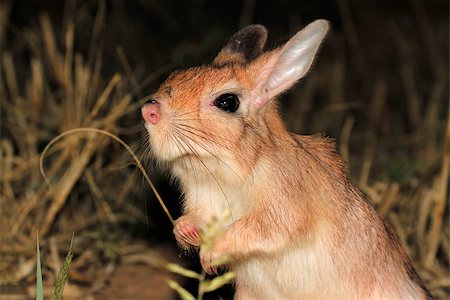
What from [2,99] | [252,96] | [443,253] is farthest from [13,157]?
[443,253]

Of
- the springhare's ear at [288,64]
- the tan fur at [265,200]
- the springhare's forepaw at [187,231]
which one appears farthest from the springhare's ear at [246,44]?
the springhare's forepaw at [187,231]

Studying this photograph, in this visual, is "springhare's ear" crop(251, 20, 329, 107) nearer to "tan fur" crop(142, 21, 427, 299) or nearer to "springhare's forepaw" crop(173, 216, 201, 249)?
"tan fur" crop(142, 21, 427, 299)

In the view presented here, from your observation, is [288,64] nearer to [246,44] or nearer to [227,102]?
[227,102]

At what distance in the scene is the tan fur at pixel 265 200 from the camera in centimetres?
436

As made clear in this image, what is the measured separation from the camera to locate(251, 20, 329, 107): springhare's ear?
4426mm

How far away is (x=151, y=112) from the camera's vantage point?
13.7 feet

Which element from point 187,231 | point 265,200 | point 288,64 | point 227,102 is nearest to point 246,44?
point 288,64

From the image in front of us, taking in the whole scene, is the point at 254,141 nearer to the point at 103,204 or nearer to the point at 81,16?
the point at 103,204

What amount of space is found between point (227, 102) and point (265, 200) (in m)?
0.52

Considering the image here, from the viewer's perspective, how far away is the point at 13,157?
6.59 meters

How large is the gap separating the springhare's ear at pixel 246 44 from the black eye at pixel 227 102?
0.55m

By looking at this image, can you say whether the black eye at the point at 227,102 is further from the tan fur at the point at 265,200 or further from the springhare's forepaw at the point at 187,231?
the springhare's forepaw at the point at 187,231

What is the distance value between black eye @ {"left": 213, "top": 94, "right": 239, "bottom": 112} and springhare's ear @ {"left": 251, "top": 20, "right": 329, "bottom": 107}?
0.45 feet

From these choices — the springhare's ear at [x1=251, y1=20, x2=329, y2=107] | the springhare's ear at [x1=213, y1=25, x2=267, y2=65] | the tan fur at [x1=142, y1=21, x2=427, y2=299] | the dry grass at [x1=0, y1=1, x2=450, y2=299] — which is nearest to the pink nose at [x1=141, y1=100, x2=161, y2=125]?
the tan fur at [x1=142, y1=21, x2=427, y2=299]
